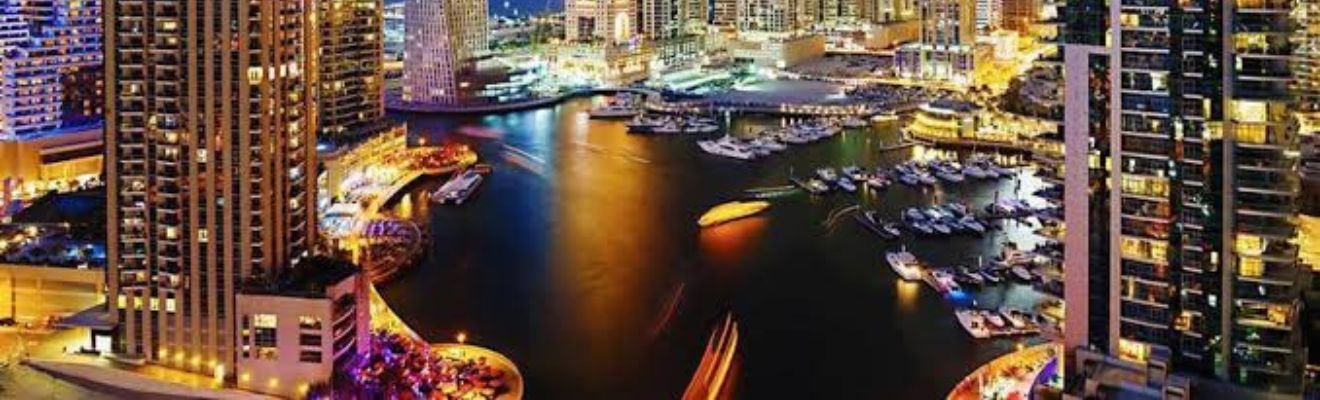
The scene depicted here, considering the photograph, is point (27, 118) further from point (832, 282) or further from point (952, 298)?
point (952, 298)

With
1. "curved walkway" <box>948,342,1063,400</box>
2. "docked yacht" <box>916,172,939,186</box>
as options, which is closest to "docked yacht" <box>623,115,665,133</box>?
"docked yacht" <box>916,172,939,186</box>

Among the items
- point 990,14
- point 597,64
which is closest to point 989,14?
point 990,14

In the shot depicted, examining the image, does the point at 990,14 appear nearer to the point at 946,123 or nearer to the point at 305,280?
the point at 946,123

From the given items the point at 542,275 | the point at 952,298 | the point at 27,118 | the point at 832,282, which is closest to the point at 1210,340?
the point at 952,298

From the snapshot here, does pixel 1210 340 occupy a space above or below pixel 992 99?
below

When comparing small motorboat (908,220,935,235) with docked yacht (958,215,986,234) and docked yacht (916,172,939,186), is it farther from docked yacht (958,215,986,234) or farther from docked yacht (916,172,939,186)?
docked yacht (916,172,939,186)

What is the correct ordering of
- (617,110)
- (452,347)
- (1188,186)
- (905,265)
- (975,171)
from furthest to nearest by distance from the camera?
(617,110) < (975,171) < (905,265) < (452,347) < (1188,186)

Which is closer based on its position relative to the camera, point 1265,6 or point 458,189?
point 1265,6
